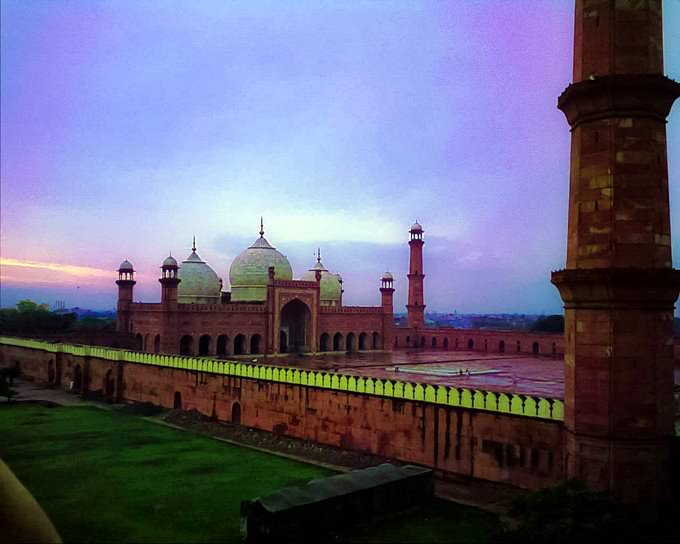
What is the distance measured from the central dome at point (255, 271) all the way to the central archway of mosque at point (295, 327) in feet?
6.23

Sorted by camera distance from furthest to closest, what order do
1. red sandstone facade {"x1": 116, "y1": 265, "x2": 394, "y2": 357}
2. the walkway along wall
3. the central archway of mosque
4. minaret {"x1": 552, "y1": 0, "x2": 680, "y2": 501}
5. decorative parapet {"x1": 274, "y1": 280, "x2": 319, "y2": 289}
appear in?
the central archway of mosque, decorative parapet {"x1": 274, "y1": 280, "x2": 319, "y2": 289}, red sandstone facade {"x1": 116, "y1": 265, "x2": 394, "y2": 357}, the walkway along wall, minaret {"x1": 552, "y1": 0, "x2": 680, "y2": 501}

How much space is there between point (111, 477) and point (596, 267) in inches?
396

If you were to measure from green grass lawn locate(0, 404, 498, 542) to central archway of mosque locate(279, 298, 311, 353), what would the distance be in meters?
17.3

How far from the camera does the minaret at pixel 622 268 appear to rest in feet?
30.6

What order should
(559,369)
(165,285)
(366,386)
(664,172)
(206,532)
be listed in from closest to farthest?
(206,532), (664,172), (366,386), (559,369), (165,285)

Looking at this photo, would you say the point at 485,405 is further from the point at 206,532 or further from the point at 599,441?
the point at 206,532

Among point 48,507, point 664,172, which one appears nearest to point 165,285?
point 48,507

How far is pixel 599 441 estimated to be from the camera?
9.45m

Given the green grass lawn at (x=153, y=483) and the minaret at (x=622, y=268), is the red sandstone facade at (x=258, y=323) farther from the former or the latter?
the minaret at (x=622, y=268)

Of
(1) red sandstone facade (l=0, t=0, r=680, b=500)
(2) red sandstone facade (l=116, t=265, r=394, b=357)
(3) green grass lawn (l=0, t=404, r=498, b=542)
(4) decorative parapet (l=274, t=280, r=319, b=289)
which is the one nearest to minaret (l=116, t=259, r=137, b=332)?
(2) red sandstone facade (l=116, t=265, r=394, b=357)

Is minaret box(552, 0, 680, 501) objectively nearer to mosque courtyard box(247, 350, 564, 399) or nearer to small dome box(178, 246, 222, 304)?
mosque courtyard box(247, 350, 564, 399)

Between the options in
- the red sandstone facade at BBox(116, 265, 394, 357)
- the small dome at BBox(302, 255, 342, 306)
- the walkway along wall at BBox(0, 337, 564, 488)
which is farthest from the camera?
the small dome at BBox(302, 255, 342, 306)

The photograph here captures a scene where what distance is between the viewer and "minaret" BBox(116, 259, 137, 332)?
3362 centimetres

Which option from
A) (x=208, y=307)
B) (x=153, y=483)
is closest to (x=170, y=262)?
(x=208, y=307)
